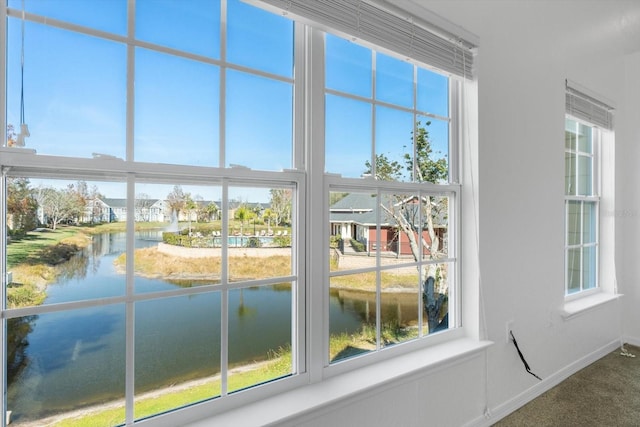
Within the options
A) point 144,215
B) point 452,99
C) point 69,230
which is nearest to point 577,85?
point 452,99

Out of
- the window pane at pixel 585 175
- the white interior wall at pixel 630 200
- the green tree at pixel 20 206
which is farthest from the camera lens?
the white interior wall at pixel 630 200

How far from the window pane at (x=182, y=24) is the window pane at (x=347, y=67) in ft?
1.70

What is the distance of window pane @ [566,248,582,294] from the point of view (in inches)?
119

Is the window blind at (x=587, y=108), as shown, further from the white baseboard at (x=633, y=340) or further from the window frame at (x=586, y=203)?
the white baseboard at (x=633, y=340)

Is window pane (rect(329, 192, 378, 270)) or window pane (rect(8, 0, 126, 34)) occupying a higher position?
window pane (rect(8, 0, 126, 34))

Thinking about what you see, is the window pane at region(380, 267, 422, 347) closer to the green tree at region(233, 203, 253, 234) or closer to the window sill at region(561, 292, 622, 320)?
the green tree at region(233, 203, 253, 234)

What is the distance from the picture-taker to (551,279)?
102 inches

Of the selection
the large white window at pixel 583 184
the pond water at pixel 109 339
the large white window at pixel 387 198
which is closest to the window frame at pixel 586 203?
the large white window at pixel 583 184

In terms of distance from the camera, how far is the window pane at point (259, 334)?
4.56 ft

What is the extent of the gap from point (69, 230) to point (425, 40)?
1759 mm

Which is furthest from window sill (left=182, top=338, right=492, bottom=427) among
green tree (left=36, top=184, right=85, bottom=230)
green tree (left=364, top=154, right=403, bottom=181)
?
green tree (left=364, top=154, right=403, bottom=181)

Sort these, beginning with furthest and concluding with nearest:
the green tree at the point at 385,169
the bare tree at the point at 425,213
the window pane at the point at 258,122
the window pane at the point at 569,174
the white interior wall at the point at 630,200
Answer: the white interior wall at the point at 630,200 < the window pane at the point at 569,174 < the bare tree at the point at 425,213 < the green tree at the point at 385,169 < the window pane at the point at 258,122

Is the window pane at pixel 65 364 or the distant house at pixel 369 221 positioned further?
the distant house at pixel 369 221

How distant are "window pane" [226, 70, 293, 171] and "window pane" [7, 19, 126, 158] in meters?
0.37
